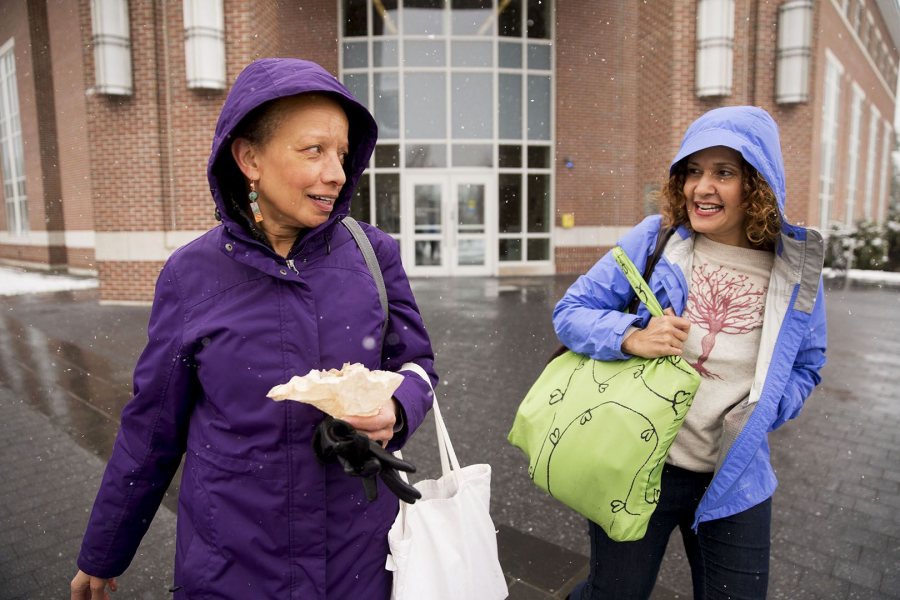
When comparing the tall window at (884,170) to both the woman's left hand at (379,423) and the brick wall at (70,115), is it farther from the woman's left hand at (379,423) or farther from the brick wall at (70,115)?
the woman's left hand at (379,423)

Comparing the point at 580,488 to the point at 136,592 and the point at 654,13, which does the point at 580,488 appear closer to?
the point at 136,592

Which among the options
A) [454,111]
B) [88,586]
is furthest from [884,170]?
[88,586]

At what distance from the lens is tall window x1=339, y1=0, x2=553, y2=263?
17234mm

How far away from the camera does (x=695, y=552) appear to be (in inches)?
85.1

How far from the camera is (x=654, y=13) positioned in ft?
42.0

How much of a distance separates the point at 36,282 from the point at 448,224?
1192 cm

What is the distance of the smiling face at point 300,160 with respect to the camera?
1.58 meters

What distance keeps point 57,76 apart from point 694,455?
25.1 m

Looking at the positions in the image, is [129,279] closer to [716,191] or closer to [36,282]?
[36,282]

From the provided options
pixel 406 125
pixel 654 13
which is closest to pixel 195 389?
pixel 654 13

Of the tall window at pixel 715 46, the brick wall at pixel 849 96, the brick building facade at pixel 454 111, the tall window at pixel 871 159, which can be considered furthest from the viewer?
the tall window at pixel 871 159

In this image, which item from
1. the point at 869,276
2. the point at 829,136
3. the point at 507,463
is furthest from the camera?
the point at 829,136

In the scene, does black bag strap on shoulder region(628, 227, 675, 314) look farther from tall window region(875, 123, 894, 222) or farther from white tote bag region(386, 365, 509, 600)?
tall window region(875, 123, 894, 222)

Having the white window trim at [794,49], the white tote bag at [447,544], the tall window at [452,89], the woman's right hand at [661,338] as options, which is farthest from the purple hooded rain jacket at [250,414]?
the tall window at [452,89]
